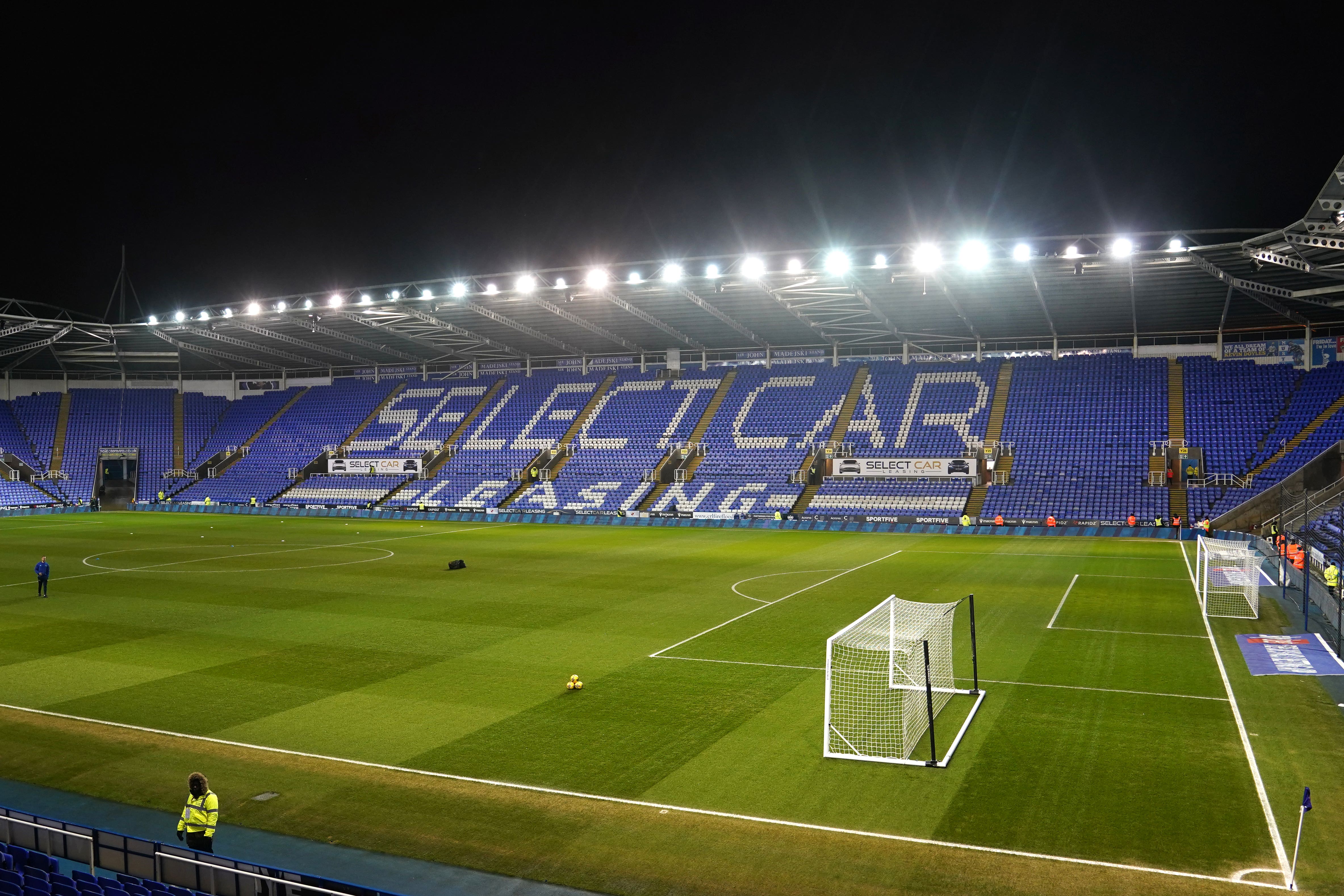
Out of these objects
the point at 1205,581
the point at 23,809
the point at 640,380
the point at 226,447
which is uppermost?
the point at 640,380

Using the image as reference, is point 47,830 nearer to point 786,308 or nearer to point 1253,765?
point 1253,765

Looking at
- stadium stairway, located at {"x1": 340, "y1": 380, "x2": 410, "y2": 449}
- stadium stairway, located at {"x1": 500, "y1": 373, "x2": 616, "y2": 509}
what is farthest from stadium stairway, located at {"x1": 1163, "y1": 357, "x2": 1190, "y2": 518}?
stadium stairway, located at {"x1": 340, "y1": 380, "x2": 410, "y2": 449}

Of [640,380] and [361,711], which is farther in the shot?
[640,380]

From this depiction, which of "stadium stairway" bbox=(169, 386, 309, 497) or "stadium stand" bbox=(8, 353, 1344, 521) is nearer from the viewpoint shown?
"stadium stand" bbox=(8, 353, 1344, 521)

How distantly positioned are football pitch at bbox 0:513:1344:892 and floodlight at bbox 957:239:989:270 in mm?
14635

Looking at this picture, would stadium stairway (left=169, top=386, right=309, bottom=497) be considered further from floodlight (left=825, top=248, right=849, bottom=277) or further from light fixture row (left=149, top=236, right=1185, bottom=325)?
floodlight (left=825, top=248, right=849, bottom=277)

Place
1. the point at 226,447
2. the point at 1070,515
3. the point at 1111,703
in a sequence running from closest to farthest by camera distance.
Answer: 1. the point at 1111,703
2. the point at 1070,515
3. the point at 226,447

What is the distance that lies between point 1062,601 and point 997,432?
28235 mm

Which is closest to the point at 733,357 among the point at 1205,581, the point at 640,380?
the point at 640,380

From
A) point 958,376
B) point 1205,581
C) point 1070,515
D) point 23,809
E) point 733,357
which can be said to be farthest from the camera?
point 733,357

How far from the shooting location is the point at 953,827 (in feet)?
31.6

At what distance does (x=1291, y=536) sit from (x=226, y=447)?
6543 centimetres

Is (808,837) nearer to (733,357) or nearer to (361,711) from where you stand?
(361,711)

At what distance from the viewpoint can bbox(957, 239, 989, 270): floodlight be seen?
35.8m
